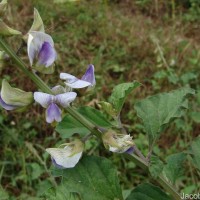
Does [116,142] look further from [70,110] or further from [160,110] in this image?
[160,110]

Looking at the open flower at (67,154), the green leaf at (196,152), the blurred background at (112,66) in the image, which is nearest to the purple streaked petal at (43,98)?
the open flower at (67,154)

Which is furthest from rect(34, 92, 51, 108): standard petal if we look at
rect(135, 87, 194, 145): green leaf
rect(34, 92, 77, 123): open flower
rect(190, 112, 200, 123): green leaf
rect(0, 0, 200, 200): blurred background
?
rect(190, 112, 200, 123): green leaf

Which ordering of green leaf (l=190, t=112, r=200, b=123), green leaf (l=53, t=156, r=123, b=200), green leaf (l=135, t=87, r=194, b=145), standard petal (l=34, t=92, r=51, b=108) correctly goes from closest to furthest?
standard petal (l=34, t=92, r=51, b=108), green leaf (l=53, t=156, r=123, b=200), green leaf (l=135, t=87, r=194, b=145), green leaf (l=190, t=112, r=200, b=123)

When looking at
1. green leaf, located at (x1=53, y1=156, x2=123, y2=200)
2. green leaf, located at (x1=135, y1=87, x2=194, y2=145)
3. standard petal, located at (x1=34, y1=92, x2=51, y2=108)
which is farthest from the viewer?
green leaf, located at (x1=135, y1=87, x2=194, y2=145)

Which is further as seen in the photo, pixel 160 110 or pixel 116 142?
pixel 160 110

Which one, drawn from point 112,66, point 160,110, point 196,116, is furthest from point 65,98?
point 112,66

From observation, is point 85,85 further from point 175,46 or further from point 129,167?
point 175,46

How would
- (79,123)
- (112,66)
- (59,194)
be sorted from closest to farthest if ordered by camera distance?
(59,194) < (79,123) < (112,66)

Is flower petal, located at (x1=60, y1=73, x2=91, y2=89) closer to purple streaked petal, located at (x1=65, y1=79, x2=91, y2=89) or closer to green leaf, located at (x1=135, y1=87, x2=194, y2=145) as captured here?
purple streaked petal, located at (x1=65, y1=79, x2=91, y2=89)
